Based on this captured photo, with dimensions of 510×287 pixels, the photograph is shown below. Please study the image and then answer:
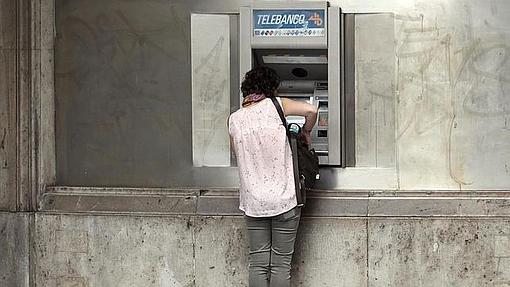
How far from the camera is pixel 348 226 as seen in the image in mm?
6277

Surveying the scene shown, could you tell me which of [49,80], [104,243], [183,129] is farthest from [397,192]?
[49,80]

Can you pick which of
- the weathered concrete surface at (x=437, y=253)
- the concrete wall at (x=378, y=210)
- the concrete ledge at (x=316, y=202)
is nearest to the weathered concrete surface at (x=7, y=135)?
the concrete wall at (x=378, y=210)

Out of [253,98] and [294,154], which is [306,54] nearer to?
[253,98]

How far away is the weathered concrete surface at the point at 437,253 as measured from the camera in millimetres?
6219

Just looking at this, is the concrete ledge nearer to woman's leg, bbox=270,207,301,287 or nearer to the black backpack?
the black backpack

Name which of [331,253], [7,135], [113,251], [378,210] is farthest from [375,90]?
[7,135]

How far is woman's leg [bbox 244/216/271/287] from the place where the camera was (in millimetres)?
5797

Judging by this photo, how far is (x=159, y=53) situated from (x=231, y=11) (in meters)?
0.61

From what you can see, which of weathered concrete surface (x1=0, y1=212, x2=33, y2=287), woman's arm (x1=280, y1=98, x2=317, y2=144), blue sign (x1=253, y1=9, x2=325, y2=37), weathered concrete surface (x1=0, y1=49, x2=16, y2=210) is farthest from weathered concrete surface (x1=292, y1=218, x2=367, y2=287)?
weathered concrete surface (x1=0, y1=49, x2=16, y2=210)

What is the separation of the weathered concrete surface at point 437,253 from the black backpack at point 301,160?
1.97ft

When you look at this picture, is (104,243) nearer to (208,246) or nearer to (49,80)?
(208,246)

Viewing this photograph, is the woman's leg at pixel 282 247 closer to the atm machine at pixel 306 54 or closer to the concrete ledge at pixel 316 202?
the concrete ledge at pixel 316 202

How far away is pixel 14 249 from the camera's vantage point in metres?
6.62

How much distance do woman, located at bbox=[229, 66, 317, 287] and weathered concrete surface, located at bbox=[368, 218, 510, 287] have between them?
0.78 metres
